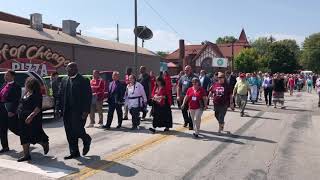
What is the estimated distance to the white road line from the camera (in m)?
8.16

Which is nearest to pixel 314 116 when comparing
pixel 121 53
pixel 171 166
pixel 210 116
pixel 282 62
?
pixel 210 116

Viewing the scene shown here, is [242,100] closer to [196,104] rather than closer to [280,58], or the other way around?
[196,104]

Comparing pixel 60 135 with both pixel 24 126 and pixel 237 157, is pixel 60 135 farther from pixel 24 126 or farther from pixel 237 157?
pixel 237 157

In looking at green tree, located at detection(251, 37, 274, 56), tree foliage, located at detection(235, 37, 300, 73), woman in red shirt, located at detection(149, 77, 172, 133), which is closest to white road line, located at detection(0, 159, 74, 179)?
woman in red shirt, located at detection(149, 77, 172, 133)

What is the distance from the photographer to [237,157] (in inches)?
394

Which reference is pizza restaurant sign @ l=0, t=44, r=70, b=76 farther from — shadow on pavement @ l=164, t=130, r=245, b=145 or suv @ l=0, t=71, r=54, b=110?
shadow on pavement @ l=164, t=130, r=245, b=145

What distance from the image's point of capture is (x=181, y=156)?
992 cm

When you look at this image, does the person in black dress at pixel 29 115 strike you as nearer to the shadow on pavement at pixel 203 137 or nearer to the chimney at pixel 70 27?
the shadow on pavement at pixel 203 137

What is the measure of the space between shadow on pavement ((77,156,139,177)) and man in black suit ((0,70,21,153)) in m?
1.83

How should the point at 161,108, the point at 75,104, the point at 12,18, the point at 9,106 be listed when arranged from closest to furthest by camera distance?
the point at 75,104 < the point at 9,106 < the point at 161,108 < the point at 12,18

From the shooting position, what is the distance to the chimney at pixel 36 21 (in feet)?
111

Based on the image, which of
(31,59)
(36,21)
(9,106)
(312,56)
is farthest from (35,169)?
(312,56)

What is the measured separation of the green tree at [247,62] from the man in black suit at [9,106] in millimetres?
86238

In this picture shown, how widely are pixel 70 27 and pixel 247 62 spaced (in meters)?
61.8
